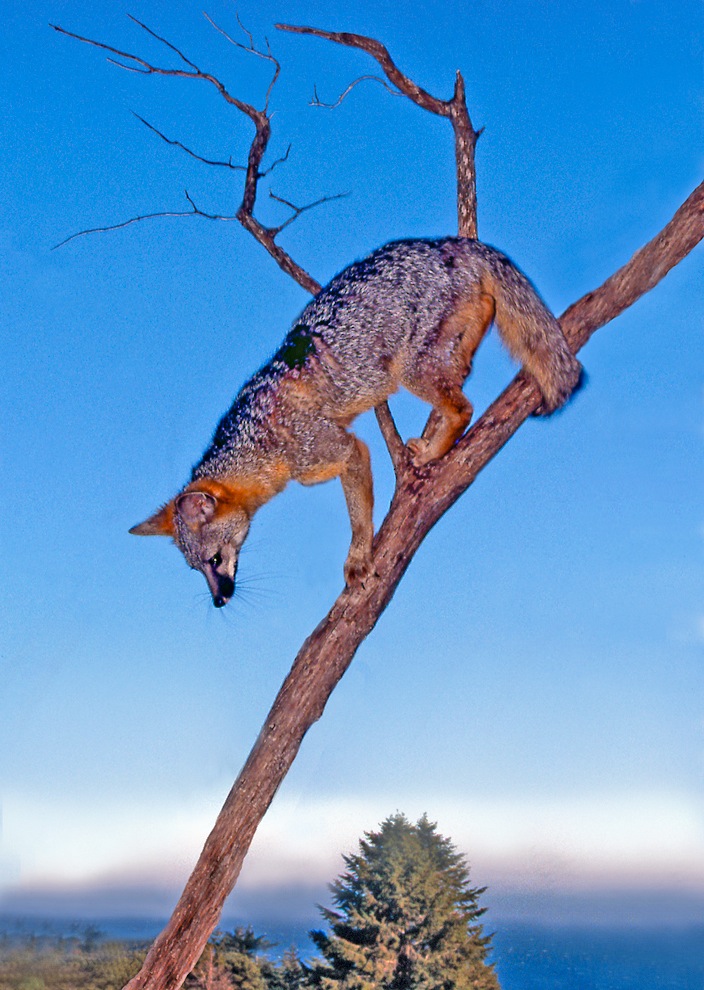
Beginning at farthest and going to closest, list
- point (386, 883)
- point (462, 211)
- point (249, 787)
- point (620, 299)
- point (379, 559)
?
point (386, 883), point (462, 211), point (620, 299), point (379, 559), point (249, 787)

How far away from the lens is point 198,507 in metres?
6.22

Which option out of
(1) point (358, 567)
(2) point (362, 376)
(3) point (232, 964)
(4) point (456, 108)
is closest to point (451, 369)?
(2) point (362, 376)

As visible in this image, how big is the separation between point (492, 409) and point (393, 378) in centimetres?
73

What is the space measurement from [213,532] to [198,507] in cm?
18

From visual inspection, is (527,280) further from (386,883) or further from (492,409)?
(386,883)

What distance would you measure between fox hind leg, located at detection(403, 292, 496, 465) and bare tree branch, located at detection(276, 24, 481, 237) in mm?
1859

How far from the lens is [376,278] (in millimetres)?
6285

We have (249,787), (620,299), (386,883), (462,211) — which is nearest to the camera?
(249,787)

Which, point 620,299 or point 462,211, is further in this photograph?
point 462,211

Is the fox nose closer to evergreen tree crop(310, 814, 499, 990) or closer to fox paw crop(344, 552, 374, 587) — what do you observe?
fox paw crop(344, 552, 374, 587)

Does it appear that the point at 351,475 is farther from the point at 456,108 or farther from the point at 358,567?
the point at 456,108

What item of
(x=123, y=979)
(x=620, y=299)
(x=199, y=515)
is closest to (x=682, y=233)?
(x=620, y=299)

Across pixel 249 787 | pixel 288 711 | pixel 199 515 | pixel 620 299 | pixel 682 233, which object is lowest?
pixel 249 787

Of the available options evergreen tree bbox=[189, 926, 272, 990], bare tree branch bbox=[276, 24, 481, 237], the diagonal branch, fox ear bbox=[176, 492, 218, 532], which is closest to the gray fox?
fox ear bbox=[176, 492, 218, 532]
